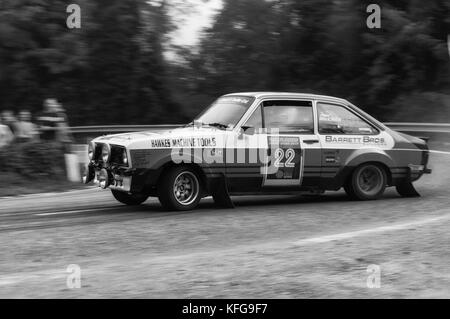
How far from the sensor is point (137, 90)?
96.0 feet

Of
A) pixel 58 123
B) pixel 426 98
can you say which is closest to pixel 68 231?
pixel 58 123

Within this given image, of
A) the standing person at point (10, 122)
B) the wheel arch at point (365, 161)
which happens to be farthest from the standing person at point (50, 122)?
the wheel arch at point (365, 161)

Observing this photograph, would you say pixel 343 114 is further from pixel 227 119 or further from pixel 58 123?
pixel 58 123

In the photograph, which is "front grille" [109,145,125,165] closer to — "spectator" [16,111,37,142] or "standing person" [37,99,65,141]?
"spectator" [16,111,37,142]

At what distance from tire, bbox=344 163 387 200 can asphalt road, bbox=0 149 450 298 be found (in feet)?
0.85

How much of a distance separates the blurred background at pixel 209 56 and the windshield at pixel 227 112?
15.2 meters

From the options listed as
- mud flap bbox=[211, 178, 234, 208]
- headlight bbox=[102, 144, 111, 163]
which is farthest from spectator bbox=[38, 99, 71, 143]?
mud flap bbox=[211, 178, 234, 208]

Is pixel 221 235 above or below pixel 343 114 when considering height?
below

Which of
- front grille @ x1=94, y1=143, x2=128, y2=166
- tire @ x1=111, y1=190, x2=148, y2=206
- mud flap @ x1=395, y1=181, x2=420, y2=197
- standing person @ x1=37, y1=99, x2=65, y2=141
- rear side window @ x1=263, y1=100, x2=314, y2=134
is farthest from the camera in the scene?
standing person @ x1=37, y1=99, x2=65, y2=141

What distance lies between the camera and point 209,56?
1109 inches

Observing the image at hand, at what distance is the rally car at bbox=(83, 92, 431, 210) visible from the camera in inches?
384

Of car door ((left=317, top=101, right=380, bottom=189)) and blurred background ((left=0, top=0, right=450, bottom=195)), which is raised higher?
blurred background ((left=0, top=0, right=450, bottom=195))
